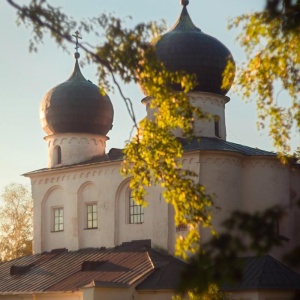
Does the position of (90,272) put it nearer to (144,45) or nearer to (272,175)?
(272,175)

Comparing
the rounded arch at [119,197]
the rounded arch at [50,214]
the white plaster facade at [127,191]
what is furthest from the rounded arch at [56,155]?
the rounded arch at [119,197]

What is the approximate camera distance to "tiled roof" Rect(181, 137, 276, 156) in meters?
24.4

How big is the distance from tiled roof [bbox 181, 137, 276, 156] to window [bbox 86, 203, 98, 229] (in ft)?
13.4

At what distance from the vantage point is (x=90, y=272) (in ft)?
78.4

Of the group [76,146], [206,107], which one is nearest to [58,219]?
[76,146]

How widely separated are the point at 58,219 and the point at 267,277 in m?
10.2

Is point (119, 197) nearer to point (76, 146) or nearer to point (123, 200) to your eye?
point (123, 200)

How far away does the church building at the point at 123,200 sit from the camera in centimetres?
2214

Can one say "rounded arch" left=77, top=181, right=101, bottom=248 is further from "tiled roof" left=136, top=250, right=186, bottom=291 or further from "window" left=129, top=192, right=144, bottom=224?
"tiled roof" left=136, top=250, right=186, bottom=291

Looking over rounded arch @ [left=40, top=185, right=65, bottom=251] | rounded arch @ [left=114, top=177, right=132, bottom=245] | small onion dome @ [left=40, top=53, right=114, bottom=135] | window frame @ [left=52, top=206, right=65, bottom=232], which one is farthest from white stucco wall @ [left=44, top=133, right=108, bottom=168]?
rounded arch @ [left=114, top=177, right=132, bottom=245]

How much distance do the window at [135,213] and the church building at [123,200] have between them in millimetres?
35

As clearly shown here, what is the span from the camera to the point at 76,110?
28.3 meters

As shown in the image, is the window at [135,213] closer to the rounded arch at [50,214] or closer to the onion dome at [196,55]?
the rounded arch at [50,214]

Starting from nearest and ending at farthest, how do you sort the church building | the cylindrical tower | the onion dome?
the church building
the onion dome
the cylindrical tower
